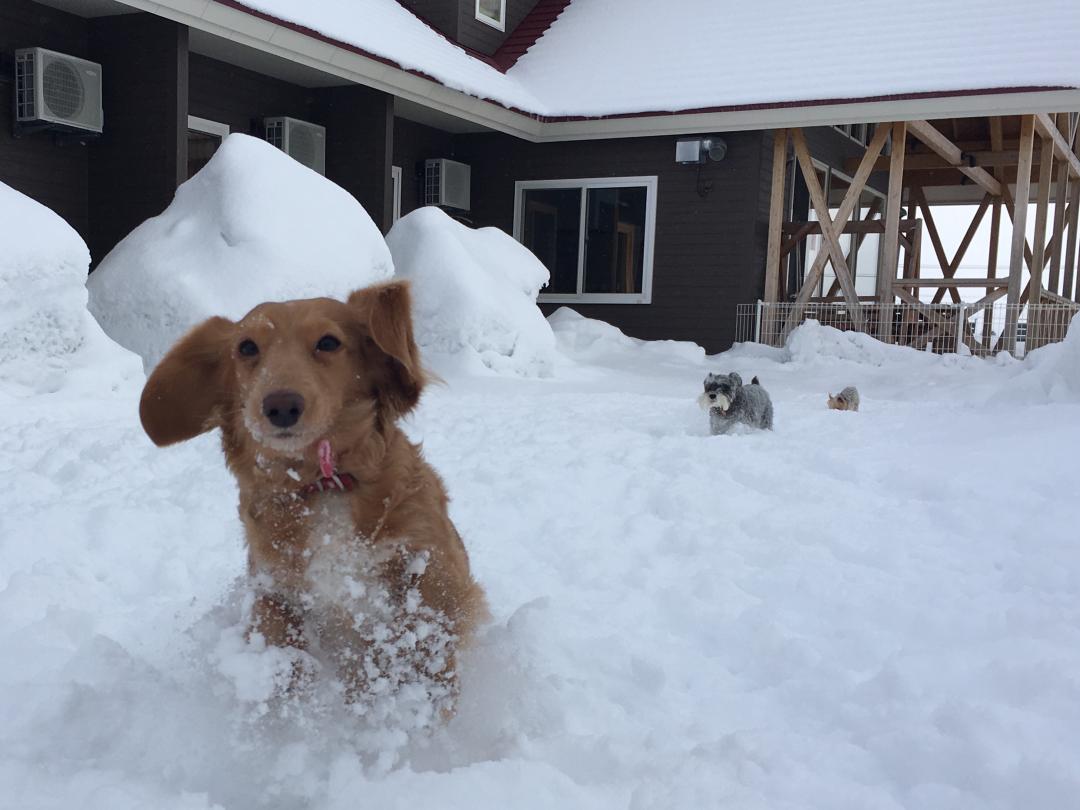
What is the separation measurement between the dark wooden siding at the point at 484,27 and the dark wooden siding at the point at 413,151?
5.04 ft

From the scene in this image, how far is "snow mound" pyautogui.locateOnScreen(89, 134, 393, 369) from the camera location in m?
6.96

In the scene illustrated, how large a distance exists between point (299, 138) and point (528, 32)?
5.71 m

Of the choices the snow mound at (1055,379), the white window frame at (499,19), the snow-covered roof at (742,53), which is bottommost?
the snow mound at (1055,379)

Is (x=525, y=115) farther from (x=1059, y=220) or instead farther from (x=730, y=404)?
(x=1059, y=220)

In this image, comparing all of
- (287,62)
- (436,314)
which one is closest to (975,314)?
(436,314)

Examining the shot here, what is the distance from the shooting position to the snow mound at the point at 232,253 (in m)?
6.96

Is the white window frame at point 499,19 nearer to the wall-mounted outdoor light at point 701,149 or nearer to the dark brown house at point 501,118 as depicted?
the dark brown house at point 501,118

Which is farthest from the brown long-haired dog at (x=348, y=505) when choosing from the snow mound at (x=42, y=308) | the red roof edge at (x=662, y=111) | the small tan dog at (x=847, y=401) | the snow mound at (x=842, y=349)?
the snow mound at (x=842, y=349)

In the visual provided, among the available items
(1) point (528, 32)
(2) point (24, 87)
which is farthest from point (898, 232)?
(2) point (24, 87)

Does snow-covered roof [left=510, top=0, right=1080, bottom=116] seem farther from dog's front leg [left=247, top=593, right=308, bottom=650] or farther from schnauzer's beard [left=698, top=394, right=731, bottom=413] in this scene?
dog's front leg [left=247, top=593, right=308, bottom=650]

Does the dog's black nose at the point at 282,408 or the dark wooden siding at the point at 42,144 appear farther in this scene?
the dark wooden siding at the point at 42,144

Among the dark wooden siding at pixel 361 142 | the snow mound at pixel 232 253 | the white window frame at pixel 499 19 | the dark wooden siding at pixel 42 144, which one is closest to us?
the snow mound at pixel 232 253

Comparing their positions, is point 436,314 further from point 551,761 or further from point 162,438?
point 551,761

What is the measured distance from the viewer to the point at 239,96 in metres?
→ 10.5
